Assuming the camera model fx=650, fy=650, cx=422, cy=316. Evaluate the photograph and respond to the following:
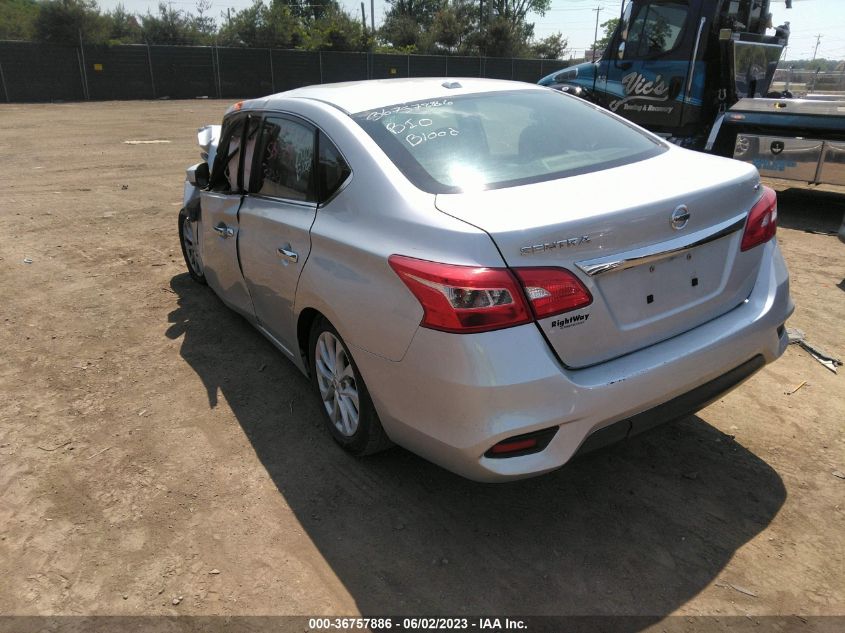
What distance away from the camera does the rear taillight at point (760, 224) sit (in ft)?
9.12

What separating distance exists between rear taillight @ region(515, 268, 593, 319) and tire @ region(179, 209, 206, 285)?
4.04 m

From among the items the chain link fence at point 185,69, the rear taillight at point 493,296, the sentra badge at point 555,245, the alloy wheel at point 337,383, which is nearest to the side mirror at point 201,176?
the alloy wheel at point 337,383

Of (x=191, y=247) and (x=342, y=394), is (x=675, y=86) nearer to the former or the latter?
(x=191, y=247)

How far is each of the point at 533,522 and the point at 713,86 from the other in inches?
343

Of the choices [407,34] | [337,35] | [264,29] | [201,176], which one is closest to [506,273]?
[201,176]

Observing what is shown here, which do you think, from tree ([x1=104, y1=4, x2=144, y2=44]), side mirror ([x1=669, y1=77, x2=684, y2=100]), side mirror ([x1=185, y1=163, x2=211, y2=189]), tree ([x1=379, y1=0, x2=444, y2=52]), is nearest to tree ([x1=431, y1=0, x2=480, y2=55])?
tree ([x1=379, y1=0, x2=444, y2=52])

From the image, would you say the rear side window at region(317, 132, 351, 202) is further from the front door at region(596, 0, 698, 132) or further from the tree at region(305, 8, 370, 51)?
the tree at region(305, 8, 370, 51)

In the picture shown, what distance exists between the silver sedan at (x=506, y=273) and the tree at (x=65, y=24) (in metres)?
36.0

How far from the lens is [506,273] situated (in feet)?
7.34

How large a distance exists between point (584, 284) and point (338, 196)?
4.05 ft

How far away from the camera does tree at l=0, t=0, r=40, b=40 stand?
3366 centimetres

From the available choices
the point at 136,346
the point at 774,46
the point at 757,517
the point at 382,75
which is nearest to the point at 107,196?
the point at 136,346

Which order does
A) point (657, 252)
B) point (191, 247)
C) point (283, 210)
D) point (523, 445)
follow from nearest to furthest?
point (523, 445), point (657, 252), point (283, 210), point (191, 247)

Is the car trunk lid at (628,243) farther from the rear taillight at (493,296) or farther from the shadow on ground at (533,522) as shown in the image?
the shadow on ground at (533,522)
